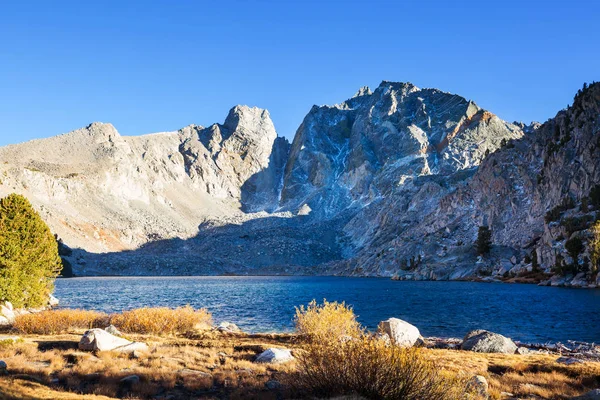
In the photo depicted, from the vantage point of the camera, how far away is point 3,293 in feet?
118

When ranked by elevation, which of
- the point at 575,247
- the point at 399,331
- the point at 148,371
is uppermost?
the point at 575,247

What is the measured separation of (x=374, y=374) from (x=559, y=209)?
388 feet

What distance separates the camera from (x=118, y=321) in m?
30.7

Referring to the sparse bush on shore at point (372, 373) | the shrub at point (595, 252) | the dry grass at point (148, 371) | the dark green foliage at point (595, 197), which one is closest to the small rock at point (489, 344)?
the dry grass at point (148, 371)

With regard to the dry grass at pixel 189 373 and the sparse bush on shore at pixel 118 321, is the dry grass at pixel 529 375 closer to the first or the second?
the dry grass at pixel 189 373

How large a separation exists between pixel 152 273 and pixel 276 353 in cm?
16119

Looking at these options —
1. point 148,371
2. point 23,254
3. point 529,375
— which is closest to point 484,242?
point 529,375

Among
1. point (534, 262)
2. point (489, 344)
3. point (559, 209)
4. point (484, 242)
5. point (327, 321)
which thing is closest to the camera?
point (327, 321)

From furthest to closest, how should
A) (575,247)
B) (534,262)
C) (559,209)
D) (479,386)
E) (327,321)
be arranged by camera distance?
(559,209), (534,262), (575,247), (327,321), (479,386)

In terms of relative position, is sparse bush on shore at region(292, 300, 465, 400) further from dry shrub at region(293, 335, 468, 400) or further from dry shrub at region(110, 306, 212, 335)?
dry shrub at region(110, 306, 212, 335)

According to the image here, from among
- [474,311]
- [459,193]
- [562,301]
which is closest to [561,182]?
[459,193]

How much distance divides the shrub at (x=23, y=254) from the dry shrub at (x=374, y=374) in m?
32.6

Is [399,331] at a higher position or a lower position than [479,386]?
lower

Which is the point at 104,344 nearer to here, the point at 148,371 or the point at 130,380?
the point at 148,371
